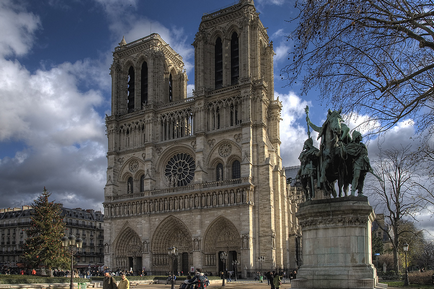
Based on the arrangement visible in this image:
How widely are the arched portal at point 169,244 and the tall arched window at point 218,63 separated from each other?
1586 centimetres

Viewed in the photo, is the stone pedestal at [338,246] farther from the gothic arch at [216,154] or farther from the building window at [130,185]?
the building window at [130,185]

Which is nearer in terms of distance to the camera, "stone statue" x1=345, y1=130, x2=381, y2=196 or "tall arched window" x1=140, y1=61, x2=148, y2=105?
"stone statue" x1=345, y1=130, x2=381, y2=196

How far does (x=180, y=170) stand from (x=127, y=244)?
33.6 ft

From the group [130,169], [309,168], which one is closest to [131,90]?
[130,169]

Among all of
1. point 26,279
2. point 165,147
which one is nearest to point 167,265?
point 165,147

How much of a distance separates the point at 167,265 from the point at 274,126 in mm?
18704

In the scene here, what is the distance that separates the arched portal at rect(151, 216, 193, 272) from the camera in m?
45.1

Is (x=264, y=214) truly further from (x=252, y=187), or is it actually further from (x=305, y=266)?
(x=305, y=266)

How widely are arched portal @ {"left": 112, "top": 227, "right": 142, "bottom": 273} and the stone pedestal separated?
3720 centimetres

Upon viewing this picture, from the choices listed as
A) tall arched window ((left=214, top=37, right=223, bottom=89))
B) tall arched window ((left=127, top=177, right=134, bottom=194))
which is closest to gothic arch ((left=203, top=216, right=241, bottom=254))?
tall arched window ((left=127, top=177, right=134, bottom=194))

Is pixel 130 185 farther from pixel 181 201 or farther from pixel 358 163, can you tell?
pixel 358 163

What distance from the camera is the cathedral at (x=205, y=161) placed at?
41781 mm

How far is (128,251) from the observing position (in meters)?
48.4

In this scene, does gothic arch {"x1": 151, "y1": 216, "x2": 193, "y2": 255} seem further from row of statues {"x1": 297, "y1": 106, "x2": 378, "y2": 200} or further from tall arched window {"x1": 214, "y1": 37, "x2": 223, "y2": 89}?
row of statues {"x1": 297, "y1": 106, "x2": 378, "y2": 200}
